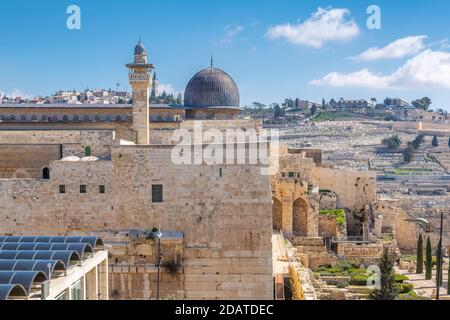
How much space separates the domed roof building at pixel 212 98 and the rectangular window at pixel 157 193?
9.74m

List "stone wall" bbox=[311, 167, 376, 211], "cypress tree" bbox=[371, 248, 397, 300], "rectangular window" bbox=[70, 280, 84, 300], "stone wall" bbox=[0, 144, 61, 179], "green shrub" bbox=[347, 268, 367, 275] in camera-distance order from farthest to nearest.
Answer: "stone wall" bbox=[311, 167, 376, 211]
"green shrub" bbox=[347, 268, 367, 275]
"stone wall" bbox=[0, 144, 61, 179]
"cypress tree" bbox=[371, 248, 397, 300]
"rectangular window" bbox=[70, 280, 84, 300]

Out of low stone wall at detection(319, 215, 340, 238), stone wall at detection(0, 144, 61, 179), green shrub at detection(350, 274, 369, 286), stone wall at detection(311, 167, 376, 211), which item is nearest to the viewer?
stone wall at detection(0, 144, 61, 179)

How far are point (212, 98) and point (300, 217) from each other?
640 cm

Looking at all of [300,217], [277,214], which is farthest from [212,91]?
[300,217]

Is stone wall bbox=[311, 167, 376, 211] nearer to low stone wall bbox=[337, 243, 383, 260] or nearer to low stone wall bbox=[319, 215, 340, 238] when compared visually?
low stone wall bbox=[319, 215, 340, 238]

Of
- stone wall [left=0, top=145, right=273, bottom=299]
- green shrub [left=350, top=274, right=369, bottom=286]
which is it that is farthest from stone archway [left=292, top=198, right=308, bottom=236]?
stone wall [left=0, top=145, right=273, bottom=299]

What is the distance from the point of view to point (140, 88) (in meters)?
20.7

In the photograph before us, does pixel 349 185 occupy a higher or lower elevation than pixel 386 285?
higher

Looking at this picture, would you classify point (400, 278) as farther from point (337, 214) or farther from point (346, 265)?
point (337, 214)

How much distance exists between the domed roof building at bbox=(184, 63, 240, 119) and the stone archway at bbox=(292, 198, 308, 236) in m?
4.72

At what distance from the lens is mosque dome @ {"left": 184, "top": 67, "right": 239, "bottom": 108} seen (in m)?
25.1

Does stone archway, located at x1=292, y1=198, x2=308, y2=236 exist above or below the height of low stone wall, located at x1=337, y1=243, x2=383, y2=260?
above

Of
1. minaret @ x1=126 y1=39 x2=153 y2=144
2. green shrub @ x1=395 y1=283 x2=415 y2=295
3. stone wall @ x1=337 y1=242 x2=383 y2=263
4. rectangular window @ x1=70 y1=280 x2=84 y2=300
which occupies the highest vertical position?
minaret @ x1=126 y1=39 x2=153 y2=144
